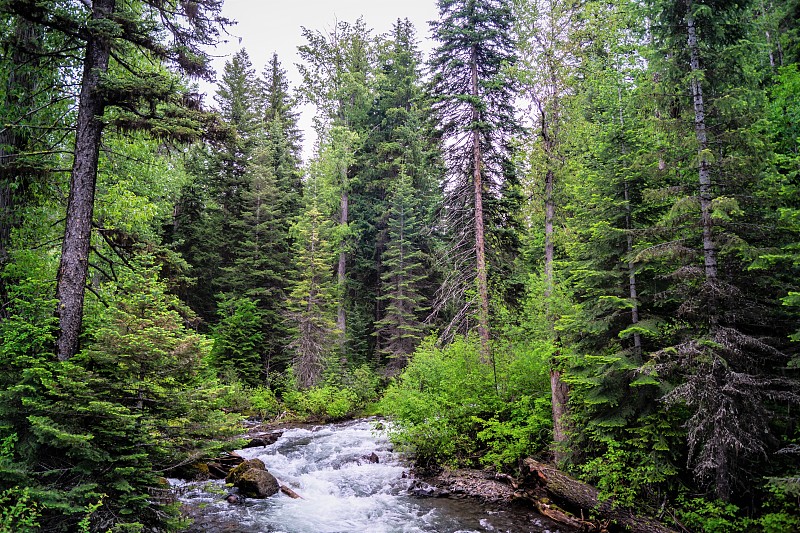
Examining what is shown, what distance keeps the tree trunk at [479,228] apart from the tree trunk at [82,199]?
11.4m

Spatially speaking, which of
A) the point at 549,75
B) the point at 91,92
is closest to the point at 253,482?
the point at 91,92

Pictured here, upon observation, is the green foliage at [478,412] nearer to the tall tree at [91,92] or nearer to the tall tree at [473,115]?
the tall tree at [473,115]

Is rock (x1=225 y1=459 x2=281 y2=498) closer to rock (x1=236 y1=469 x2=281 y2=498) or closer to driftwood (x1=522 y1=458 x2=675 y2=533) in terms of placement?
rock (x1=236 y1=469 x2=281 y2=498)

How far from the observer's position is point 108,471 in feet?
21.2

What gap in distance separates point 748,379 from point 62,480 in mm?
10286

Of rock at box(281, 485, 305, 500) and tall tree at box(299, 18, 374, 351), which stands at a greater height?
tall tree at box(299, 18, 374, 351)

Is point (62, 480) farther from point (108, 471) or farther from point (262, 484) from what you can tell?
point (262, 484)

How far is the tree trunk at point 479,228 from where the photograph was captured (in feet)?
51.6

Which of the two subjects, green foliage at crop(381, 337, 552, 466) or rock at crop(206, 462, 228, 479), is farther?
rock at crop(206, 462, 228, 479)

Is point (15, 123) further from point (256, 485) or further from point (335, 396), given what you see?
point (335, 396)

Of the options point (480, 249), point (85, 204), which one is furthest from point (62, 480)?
point (480, 249)

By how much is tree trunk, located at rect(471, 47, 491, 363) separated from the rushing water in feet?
18.5

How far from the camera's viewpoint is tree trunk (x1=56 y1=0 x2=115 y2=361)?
729 centimetres

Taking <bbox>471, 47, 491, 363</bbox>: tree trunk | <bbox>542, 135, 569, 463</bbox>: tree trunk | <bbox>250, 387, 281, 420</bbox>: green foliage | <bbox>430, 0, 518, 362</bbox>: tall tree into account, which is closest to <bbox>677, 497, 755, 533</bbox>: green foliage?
<bbox>542, 135, 569, 463</bbox>: tree trunk
